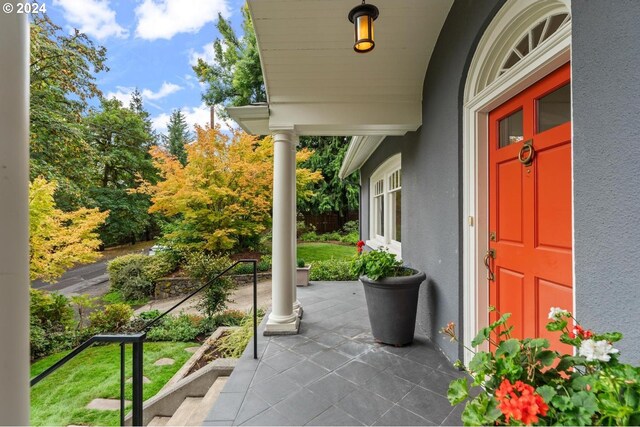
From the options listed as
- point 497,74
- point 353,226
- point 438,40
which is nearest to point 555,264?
point 497,74

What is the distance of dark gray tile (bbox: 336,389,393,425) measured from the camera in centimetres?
192

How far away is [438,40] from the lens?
2.73 meters

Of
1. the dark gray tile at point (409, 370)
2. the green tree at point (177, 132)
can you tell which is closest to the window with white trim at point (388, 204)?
the dark gray tile at point (409, 370)

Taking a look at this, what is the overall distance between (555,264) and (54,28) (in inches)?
370

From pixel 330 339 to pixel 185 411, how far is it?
145 centimetres

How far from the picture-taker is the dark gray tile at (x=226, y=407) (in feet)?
6.36

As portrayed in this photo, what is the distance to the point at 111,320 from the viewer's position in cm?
485

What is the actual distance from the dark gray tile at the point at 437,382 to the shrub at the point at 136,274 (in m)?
7.12

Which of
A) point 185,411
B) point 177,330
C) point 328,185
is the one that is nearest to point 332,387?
point 185,411

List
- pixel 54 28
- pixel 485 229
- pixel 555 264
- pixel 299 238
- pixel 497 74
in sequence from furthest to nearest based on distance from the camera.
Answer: pixel 299 238
pixel 54 28
pixel 485 229
pixel 497 74
pixel 555 264

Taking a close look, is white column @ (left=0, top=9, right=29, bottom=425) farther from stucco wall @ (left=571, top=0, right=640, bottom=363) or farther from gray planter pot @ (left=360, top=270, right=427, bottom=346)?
gray planter pot @ (left=360, top=270, right=427, bottom=346)

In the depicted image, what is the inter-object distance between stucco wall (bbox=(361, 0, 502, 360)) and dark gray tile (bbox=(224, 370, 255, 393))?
175 centimetres

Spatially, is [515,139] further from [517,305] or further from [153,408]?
[153,408]

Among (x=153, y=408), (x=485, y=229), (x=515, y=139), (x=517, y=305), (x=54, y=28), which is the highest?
(x=54, y=28)
